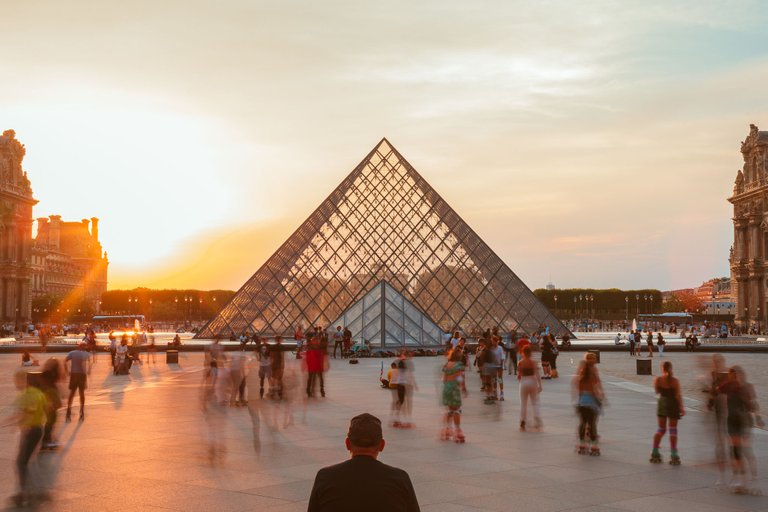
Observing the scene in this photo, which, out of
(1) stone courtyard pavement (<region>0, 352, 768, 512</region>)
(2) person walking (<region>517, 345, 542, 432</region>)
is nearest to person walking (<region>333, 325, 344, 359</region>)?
(1) stone courtyard pavement (<region>0, 352, 768, 512</region>)

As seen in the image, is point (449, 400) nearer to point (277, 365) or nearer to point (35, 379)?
point (277, 365)

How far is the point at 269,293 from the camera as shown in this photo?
40344 millimetres

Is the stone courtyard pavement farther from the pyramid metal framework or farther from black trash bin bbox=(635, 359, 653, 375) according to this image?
the pyramid metal framework

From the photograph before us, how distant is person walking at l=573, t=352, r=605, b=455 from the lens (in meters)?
9.40

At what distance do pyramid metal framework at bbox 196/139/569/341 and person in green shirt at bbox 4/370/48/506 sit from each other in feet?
98.3

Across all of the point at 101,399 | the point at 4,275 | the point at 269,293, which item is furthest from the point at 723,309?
the point at 101,399

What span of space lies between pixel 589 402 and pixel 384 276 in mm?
32058

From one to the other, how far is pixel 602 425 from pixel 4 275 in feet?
243

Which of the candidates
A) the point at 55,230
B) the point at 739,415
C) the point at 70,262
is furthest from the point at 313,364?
the point at 55,230

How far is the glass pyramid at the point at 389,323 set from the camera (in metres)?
33.5

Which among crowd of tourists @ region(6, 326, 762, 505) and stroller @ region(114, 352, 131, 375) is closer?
crowd of tourists @ region(6, 326, 762, 505)

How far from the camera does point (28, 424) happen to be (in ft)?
25.7

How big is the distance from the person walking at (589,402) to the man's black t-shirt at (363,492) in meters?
6.57

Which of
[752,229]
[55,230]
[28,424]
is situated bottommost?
[28,424]
